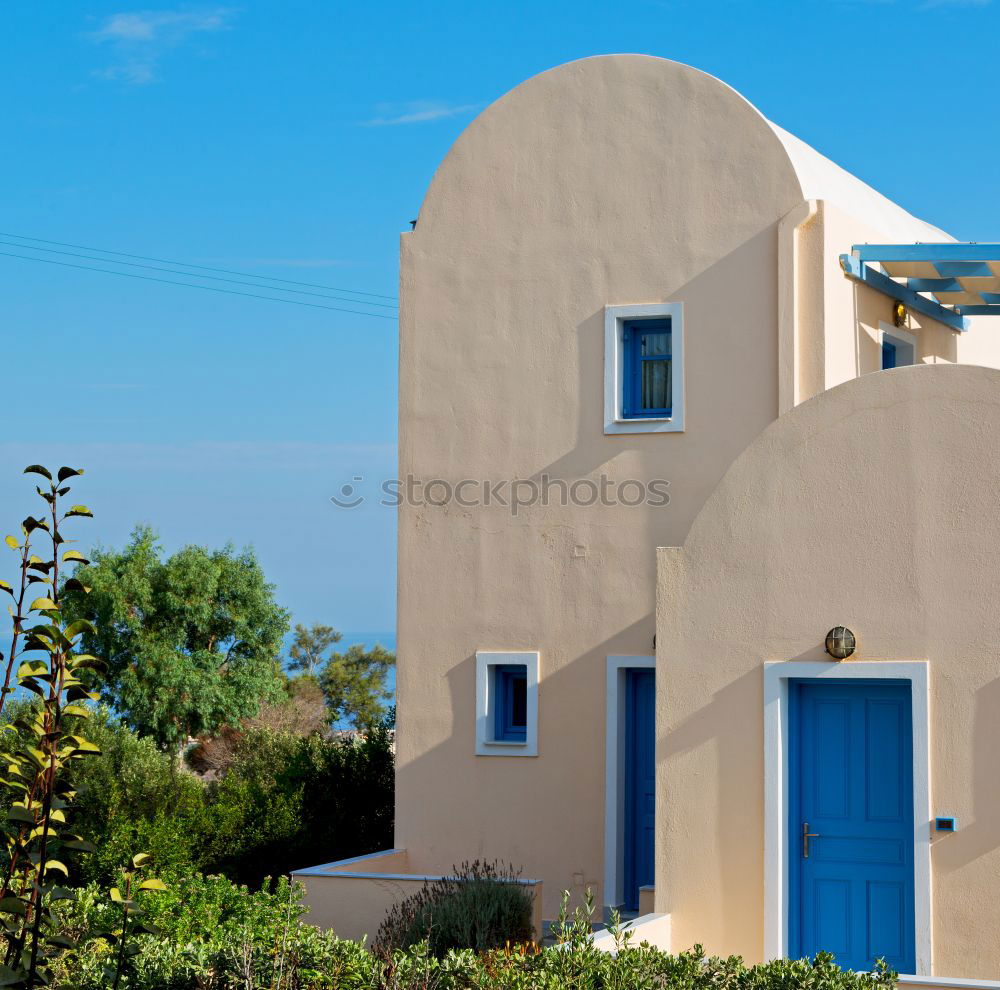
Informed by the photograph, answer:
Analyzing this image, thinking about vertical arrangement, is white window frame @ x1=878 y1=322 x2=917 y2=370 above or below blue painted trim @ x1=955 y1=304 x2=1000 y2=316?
below

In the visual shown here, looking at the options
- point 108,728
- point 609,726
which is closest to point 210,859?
point 108,728

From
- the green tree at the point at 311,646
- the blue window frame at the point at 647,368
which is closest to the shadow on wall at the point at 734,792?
the blue window frame at the point at 647,368

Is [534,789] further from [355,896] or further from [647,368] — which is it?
[647,368]

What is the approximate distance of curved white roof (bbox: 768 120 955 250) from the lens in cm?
1381

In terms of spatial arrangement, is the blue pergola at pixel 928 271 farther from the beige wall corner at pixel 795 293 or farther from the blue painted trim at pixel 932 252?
the beige wall corner at pixel 795 293

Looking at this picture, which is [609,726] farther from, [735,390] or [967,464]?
[967,464]

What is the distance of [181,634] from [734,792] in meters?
29.2

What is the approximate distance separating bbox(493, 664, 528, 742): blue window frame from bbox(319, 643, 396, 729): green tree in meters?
40.5

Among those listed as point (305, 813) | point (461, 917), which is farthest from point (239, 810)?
point (461, 917)

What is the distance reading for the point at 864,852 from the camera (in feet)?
32.6

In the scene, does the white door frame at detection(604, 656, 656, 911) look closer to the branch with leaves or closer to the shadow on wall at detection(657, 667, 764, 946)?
the shadow on wall at detection(657, 667, 764, 946)

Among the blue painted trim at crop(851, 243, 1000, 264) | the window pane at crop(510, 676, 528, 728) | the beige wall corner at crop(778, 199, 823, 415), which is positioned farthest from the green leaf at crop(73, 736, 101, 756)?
the blue painted trim at crop(851, 243, 1000, 264)

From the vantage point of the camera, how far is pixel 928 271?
46.0 feet

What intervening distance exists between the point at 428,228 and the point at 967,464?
7257 mm
